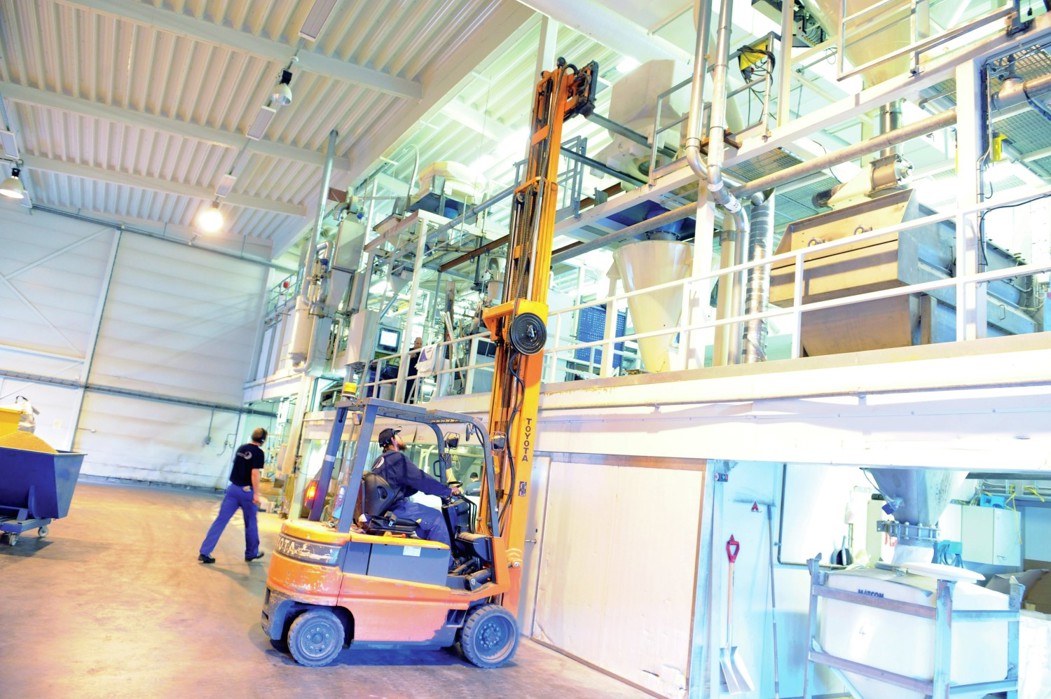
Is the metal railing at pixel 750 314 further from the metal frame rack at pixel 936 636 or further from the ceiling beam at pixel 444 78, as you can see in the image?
the ceiling beam at pixel 444 78

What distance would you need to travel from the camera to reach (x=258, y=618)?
6.89 m

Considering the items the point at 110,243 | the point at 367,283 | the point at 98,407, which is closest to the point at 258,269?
the point at 110,243

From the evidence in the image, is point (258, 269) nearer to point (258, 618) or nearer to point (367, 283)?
point (367, 283)

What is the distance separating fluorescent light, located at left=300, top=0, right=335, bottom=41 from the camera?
9889 millimetres

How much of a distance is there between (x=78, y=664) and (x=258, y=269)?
72.4 feet

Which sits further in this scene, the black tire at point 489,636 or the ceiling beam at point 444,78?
the ceiling beam at point 444,78

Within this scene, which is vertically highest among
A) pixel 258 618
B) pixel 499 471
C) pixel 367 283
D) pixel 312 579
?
pixel 367 283

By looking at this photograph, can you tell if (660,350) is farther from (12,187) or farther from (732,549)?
(12,187)


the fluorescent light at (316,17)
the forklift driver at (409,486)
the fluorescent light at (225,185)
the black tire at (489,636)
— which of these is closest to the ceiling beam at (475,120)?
the fluorescent light at (316,17)

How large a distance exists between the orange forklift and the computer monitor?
9.20 meters

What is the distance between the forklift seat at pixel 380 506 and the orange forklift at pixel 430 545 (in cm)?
1

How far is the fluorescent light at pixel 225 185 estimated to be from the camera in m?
16.6

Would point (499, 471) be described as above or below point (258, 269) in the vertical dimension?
below

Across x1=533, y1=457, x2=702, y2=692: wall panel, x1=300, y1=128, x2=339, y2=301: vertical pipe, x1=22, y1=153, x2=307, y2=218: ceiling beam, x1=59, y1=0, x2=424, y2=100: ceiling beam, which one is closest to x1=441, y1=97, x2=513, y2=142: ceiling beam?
x1=59, y1=0, x2=424, y2=100: ceiling beam
